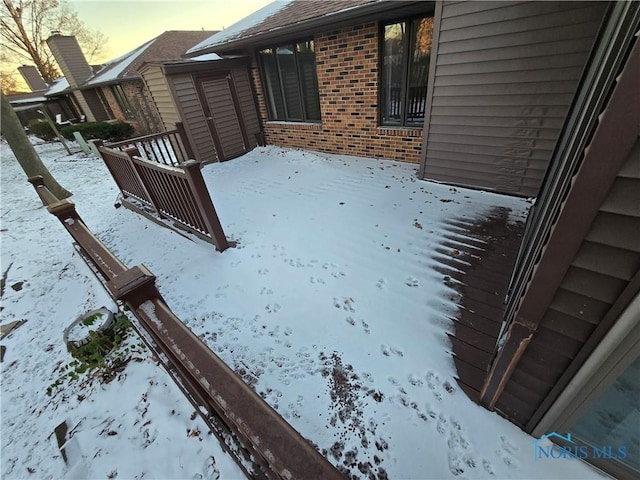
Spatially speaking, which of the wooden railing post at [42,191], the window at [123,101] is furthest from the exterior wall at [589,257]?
the window at [123,101]

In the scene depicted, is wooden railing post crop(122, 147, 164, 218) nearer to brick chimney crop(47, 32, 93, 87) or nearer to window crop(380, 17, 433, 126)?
window crop(380, 17, 433, 126)

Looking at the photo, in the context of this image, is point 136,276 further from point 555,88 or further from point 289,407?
point 555,88

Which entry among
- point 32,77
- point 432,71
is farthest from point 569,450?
point 32,77

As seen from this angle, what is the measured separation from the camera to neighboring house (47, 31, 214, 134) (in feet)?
37.1

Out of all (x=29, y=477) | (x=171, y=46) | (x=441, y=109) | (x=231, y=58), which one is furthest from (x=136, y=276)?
(x=171, y=46)

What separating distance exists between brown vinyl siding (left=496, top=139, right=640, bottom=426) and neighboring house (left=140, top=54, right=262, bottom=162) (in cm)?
738

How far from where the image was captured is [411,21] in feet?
14.5

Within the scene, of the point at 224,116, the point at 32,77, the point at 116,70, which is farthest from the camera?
the point at 32,77

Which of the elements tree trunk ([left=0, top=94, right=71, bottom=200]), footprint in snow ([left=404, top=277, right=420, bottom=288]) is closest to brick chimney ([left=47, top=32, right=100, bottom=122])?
tree trunk ([left=0, top=94, right=71, bottom=200])

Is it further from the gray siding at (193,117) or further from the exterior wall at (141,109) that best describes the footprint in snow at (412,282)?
the exterior wall at (141,109)

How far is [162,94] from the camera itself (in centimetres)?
639

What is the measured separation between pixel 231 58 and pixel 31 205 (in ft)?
20.9

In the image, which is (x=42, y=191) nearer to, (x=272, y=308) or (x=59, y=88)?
(x=272, y=308)

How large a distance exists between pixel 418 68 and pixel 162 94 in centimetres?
581
